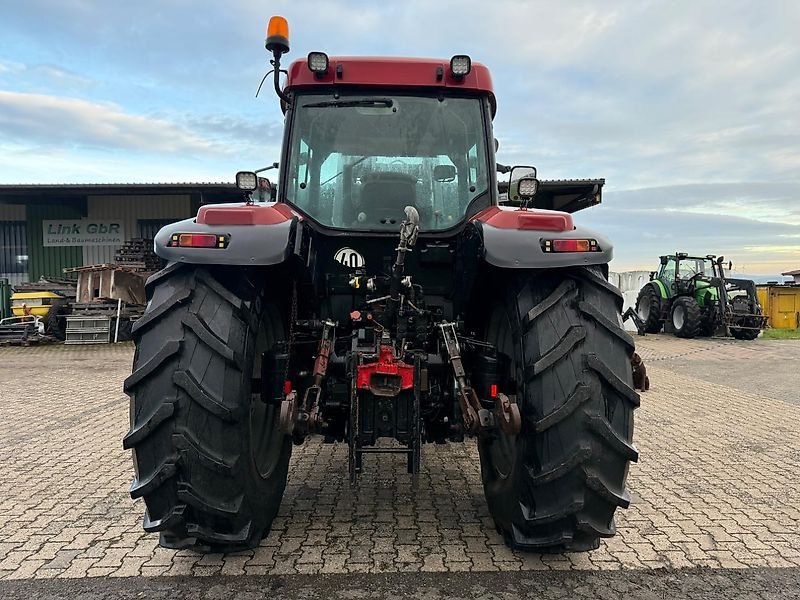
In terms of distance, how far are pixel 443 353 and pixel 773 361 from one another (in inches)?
470

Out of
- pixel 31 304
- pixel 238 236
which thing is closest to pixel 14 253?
pixel 31 304

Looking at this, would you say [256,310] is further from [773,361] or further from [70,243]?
[70,243]

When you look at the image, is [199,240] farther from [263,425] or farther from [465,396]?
[465,396]

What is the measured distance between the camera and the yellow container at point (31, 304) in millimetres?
14766

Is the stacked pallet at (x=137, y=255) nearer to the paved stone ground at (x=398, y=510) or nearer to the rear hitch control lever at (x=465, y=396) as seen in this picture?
the paved stone ground at (x=398, y=510)

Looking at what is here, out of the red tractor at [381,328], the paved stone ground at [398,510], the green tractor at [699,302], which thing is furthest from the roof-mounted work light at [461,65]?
the green tractor at [699,302]

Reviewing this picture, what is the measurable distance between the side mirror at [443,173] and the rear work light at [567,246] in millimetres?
988

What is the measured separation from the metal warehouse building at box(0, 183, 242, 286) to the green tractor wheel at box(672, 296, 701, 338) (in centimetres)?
1291

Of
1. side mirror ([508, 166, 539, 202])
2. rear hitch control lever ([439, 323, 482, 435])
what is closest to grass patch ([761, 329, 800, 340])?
side mirror ([508, 166, 539, 202])

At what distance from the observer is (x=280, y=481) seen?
3.25m

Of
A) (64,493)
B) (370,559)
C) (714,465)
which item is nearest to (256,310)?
(370,559)

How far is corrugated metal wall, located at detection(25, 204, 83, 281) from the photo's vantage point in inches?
691

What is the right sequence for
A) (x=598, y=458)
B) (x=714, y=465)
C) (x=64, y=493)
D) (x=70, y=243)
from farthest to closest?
1. (x=70, y=243)
2. (x=714, y=465)
3. (x=64, y=493)
4. (x=598, y=458)

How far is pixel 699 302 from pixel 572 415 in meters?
16.0
